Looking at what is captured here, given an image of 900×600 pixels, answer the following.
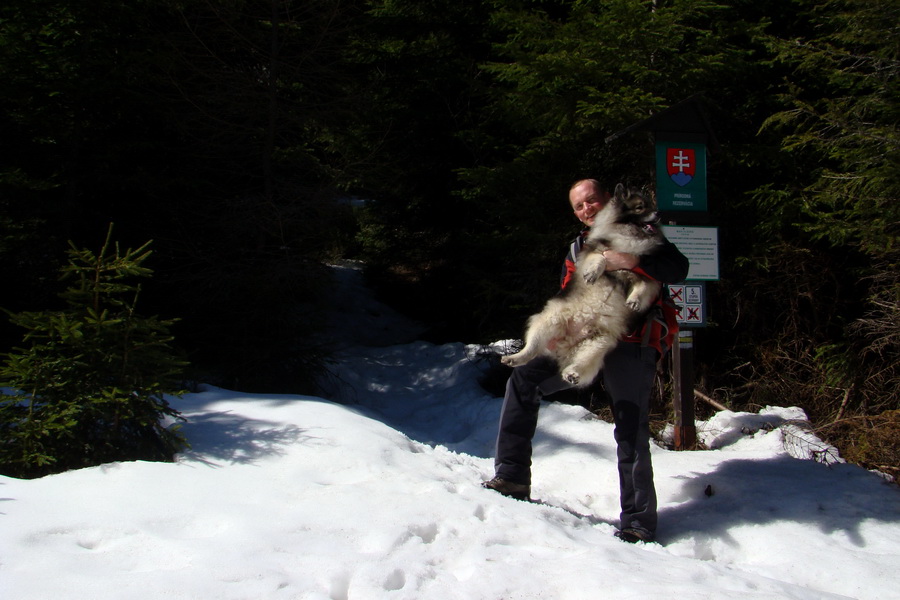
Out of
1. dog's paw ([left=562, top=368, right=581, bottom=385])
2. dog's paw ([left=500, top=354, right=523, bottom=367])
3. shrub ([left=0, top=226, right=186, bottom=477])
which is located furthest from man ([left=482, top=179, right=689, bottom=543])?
shrub ([left=0, top=226, right=186, bottom=477])

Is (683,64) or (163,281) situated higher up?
(683,64)

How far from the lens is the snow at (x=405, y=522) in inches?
109

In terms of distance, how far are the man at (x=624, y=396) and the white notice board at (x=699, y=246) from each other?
162 centimetres

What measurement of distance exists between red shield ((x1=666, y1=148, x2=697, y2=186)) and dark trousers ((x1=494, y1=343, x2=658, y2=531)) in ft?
7.07

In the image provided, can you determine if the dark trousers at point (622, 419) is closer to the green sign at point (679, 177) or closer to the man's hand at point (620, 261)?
the man's hand at point (620, 261)

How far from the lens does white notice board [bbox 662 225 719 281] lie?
216 inches

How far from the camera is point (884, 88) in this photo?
5.95 metres

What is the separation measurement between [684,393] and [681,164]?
1.98 meters

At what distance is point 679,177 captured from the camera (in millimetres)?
5559

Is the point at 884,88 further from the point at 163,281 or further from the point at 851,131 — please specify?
the point at 163,281

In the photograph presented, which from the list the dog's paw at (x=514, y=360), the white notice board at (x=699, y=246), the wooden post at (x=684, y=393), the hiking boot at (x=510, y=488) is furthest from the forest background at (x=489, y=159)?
the dog's paw at (x=514, y=360)

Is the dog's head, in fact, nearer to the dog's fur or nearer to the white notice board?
the dog's fur

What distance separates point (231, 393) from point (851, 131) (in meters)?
6.09

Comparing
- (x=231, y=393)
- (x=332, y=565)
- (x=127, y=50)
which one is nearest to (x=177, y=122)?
(x=127, y=50)
